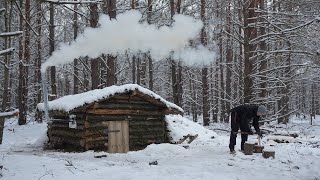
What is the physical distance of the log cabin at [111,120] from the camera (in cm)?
1514

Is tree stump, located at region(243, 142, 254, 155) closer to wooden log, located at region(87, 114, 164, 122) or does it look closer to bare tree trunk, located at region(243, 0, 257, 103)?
bare tree trunk, located at region(243, 0, 257, 103)

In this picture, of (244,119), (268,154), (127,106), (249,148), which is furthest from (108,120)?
(268,154)

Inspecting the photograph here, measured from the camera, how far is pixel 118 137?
15.9m

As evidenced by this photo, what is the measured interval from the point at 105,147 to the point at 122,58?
2512 centimetres

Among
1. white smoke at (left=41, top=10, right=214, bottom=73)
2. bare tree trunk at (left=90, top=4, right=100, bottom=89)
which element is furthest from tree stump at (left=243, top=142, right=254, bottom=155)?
bare tree trunk at (left=90, top=4, right=100, bottom=89)

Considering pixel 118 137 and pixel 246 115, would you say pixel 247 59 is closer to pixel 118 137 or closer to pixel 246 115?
pixel 246 115

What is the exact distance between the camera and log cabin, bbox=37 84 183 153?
1514 cm

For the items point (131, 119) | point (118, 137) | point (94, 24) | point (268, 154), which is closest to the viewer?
point (268, 154)

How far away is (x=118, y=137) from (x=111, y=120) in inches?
30.5

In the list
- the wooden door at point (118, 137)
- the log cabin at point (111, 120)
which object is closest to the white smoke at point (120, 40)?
the log cabin at point (111, 120)

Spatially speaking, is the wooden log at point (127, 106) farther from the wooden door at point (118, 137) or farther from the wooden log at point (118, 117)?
the wooden door at point (118, 137)

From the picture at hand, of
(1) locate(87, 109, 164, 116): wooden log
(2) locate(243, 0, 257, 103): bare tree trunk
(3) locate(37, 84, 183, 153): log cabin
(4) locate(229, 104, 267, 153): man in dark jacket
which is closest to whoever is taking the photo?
(4) locate(229, 104, 267, 153): man in dark jacket

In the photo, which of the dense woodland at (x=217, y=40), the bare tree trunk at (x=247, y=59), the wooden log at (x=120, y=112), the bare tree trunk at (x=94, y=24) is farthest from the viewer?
the bare tree trunk at (x=94, y=24)

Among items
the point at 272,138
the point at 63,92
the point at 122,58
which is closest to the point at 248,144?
the point at 272,138
